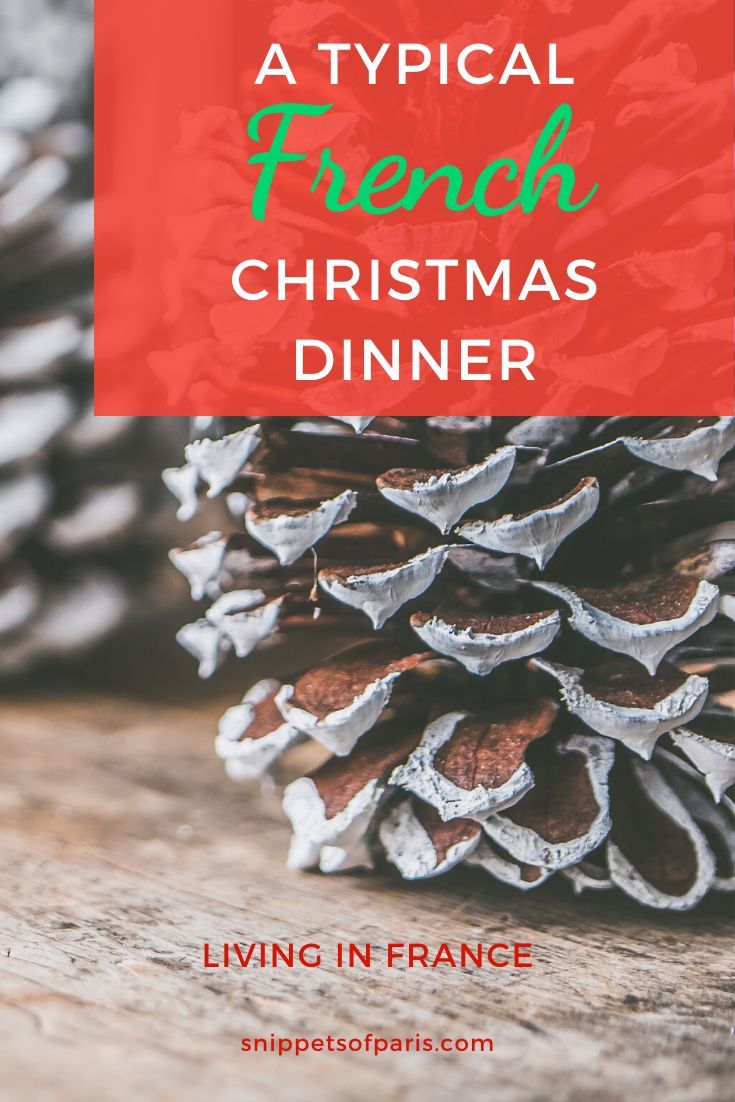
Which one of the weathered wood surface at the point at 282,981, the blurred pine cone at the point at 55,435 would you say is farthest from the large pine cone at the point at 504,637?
the blurred pine cone at the point at 55,435

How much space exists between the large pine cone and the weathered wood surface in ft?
0.04

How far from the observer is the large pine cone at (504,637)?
0.23 meters

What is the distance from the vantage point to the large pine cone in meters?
0.23

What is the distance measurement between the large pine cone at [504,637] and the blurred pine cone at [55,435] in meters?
0.17

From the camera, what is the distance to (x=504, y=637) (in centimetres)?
23

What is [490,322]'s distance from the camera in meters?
0.24

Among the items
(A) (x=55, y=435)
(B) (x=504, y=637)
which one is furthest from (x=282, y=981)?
(A) (x=55, y=435)

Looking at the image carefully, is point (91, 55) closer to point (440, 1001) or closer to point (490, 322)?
point (490, 322)

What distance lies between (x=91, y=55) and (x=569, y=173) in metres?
0.37

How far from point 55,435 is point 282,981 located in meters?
0.27

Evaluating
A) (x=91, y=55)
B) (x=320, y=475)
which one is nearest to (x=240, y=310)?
(x=320, y=475)
